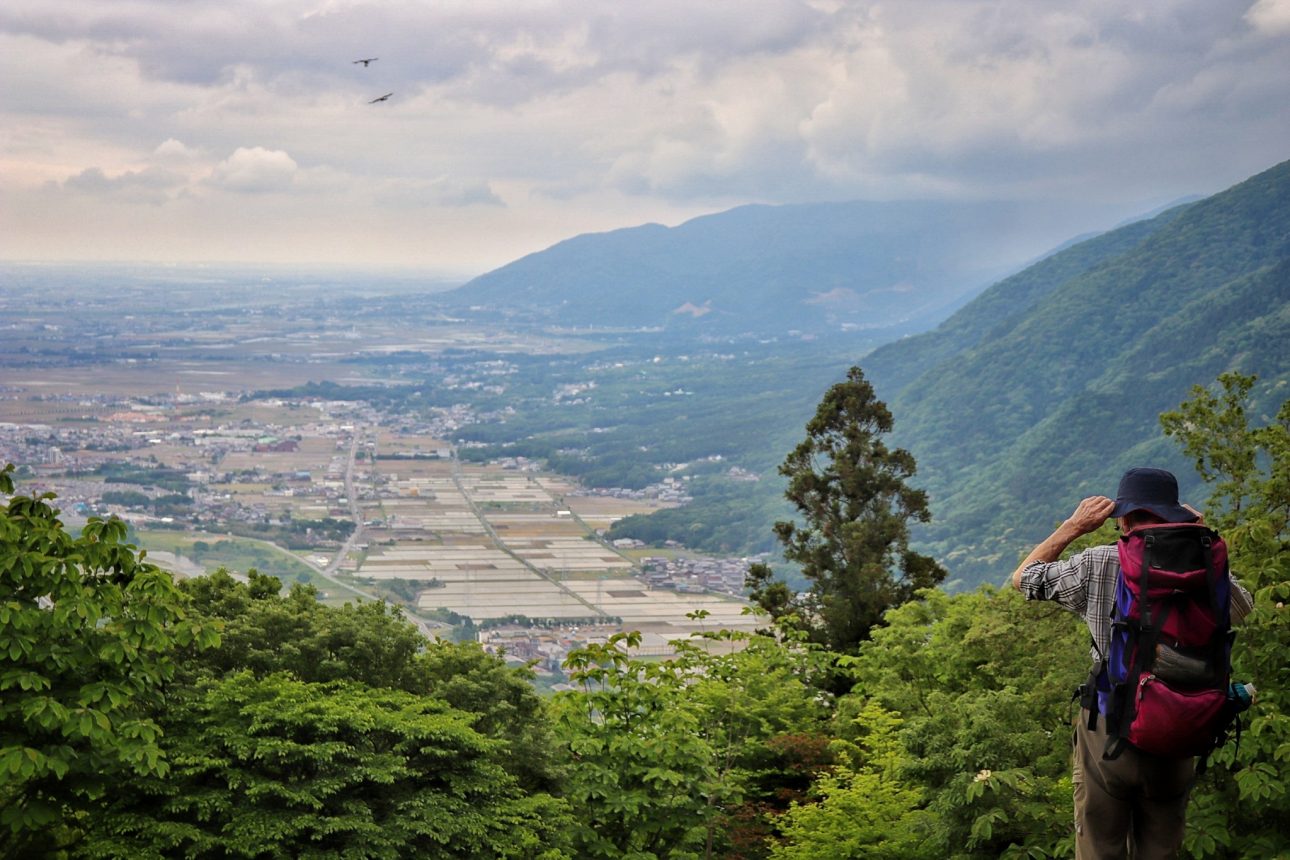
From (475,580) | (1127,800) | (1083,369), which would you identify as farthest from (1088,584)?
(1083,369)

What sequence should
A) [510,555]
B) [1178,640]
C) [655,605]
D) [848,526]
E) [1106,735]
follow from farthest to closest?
[510,555] < [655,605] < [848,526] < [1106,735] < [1178,640]

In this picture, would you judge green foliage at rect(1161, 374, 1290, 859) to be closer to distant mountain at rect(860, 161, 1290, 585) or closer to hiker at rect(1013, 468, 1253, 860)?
hiker at rect(1013, 468, 1253, 860)

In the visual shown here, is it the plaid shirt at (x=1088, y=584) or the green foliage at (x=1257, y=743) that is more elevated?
the plaid shirt at (x=1088, y=584)

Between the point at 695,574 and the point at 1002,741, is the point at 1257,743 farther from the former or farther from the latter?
the point at 695,574

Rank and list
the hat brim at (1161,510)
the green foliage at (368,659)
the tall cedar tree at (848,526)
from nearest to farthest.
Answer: the hat brim at (1161,510), the green foliage at (368,659), the tall cedar tree at (848,526)

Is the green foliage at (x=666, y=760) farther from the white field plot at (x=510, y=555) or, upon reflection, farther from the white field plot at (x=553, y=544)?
the white field plot at (x=553, y=544)

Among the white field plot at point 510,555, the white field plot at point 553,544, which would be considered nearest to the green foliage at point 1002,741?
the white field plot at point 510,555
